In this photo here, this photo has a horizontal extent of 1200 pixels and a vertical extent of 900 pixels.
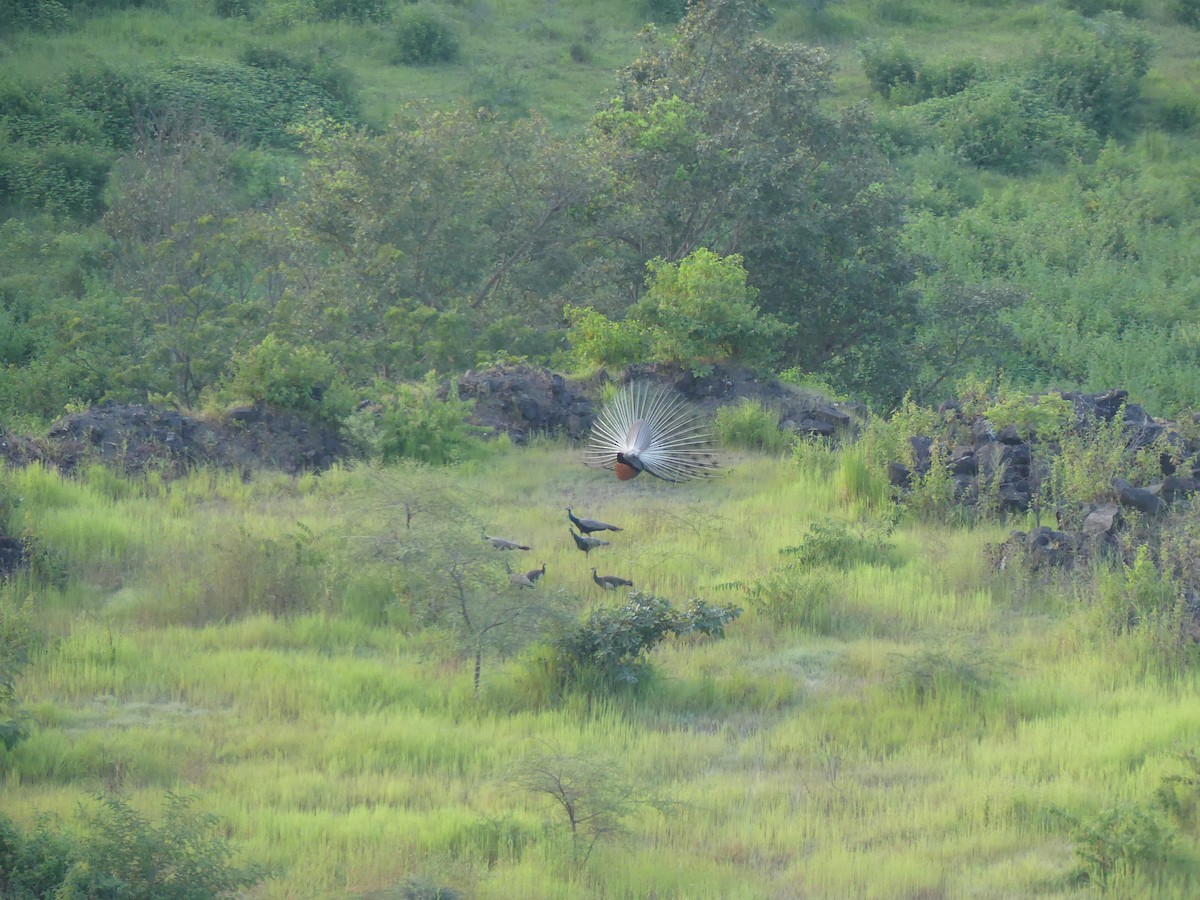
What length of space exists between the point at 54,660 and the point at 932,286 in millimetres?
17000

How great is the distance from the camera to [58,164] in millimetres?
26266

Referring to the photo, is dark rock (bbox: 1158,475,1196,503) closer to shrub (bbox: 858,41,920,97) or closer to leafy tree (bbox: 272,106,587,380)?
leafy tree (bbox: 272,106,587,380)

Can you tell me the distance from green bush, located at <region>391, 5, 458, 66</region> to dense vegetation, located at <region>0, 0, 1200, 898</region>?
1.38 m

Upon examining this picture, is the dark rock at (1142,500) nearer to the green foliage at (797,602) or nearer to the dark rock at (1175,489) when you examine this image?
the dark rock at (1175,489)

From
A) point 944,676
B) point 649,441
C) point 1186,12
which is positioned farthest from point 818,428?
point 1186,12

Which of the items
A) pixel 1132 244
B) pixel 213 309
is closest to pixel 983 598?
pixel 213 309

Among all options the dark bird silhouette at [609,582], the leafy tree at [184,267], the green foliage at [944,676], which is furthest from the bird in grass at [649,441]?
the green foliage at [944,676]

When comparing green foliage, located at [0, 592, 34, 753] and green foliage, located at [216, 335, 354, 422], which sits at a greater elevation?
green foliage, located at [0, 592, 34, 753]

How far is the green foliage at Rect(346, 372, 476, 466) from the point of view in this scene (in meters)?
14.2

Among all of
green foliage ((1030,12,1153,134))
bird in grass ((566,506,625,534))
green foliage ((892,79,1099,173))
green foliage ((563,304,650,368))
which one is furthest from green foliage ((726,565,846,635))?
green foliage ((1030,12,1153,134))

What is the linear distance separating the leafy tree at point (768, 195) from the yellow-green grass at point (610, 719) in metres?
7.93

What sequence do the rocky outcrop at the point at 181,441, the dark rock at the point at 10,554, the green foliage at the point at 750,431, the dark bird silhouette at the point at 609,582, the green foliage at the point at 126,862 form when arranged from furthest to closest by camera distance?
the green foliage at the point at 750,431
the rocky outcrop at the point at 181,441
the dark bird silhouette at the point at 609,582
the dark rock at the point at 10,554
the green foliage at the point at 126,862

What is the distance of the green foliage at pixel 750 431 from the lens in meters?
15.7

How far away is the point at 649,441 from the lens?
47.5 ft
